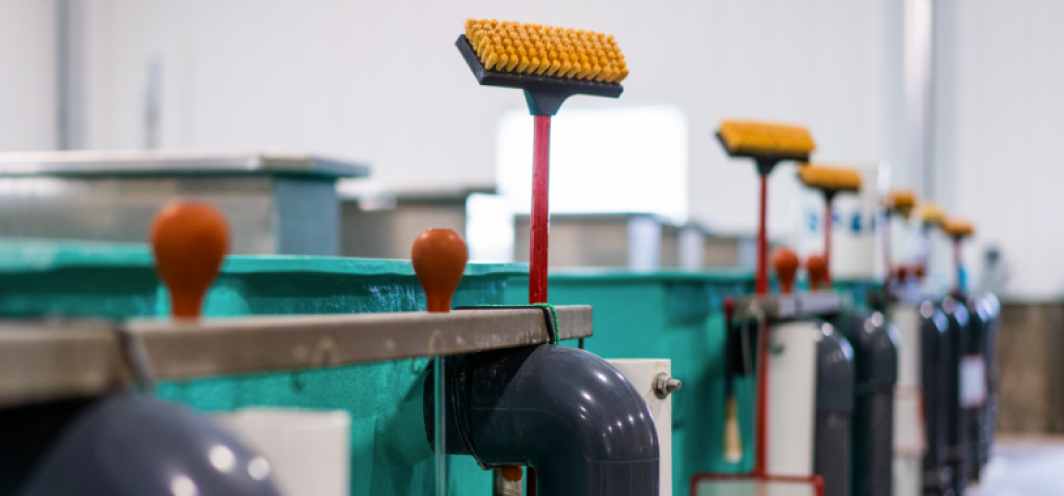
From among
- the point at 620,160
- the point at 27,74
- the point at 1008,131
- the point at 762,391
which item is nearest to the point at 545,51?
the point at 762,391

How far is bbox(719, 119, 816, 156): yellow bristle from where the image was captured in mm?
2176

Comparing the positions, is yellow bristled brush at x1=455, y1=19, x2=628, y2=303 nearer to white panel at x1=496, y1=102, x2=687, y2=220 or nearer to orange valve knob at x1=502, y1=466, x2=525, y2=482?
orange valve knob at x1=502, y1=466, x2=525, y2=482

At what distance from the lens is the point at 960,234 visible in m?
4.50

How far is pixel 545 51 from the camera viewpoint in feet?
4.00

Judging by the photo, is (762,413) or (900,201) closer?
(762,413)

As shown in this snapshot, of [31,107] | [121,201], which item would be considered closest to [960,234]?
[121,201]

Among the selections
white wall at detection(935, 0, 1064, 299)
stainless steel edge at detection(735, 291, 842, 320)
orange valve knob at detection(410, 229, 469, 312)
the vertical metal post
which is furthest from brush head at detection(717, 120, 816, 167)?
white wall at detection(935, 0, 1064, 299)

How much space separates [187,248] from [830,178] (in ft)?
7.96

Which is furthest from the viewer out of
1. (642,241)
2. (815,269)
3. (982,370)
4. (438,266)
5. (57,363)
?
(642,241)

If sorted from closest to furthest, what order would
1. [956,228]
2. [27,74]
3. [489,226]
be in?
[956,228]
[489,226]
[27,74]

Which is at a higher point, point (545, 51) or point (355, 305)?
point (545, 51)

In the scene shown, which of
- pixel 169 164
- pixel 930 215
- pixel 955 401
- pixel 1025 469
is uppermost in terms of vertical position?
pixel 169 164

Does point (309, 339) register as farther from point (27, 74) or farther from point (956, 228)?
point (27, 74)

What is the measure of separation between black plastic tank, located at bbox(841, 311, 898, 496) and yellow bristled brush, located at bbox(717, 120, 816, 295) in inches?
16.8
